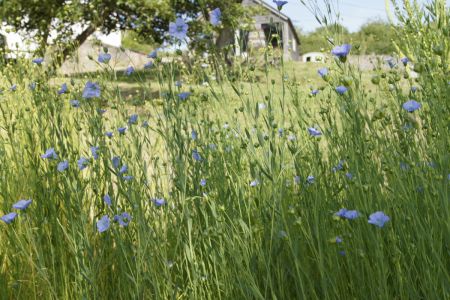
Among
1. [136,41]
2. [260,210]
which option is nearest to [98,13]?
[136,41]

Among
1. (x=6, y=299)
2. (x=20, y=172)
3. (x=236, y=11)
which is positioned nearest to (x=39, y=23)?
(x=236, y=11)

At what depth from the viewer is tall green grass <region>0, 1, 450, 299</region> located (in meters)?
1.69

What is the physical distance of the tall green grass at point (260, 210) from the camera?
1687 millimetres

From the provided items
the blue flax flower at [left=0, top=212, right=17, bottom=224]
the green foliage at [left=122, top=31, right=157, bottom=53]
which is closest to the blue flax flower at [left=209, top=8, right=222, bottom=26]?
the green foliage at [left=122, top=31, right=157, bottom=53]

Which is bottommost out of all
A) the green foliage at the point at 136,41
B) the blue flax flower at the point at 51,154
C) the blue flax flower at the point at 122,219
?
the blue flax flower at the point at 122,219

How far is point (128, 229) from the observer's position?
2277 mm

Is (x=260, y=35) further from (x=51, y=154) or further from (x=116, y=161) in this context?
(x=116, y=161)

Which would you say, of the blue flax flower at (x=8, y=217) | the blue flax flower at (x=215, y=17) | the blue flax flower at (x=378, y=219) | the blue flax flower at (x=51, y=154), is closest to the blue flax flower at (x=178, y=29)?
the blue flax flower at (x=215, y=17)

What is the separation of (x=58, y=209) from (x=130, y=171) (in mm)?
606

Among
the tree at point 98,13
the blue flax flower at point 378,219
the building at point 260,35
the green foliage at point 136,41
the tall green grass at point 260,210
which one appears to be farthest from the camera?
the tree at point 98,13

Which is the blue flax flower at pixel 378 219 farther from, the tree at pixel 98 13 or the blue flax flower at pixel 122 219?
the tree at pixel 98 13

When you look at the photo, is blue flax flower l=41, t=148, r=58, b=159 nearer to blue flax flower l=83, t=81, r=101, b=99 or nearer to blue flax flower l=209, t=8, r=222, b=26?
blue flax flower l=83, t=81, r=101, b=99

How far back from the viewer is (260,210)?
192cm

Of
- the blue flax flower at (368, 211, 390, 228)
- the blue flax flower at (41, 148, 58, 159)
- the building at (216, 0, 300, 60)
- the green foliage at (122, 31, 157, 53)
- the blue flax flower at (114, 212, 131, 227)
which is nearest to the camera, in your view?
the blue flax flower at (368, 211, 390, 228)
